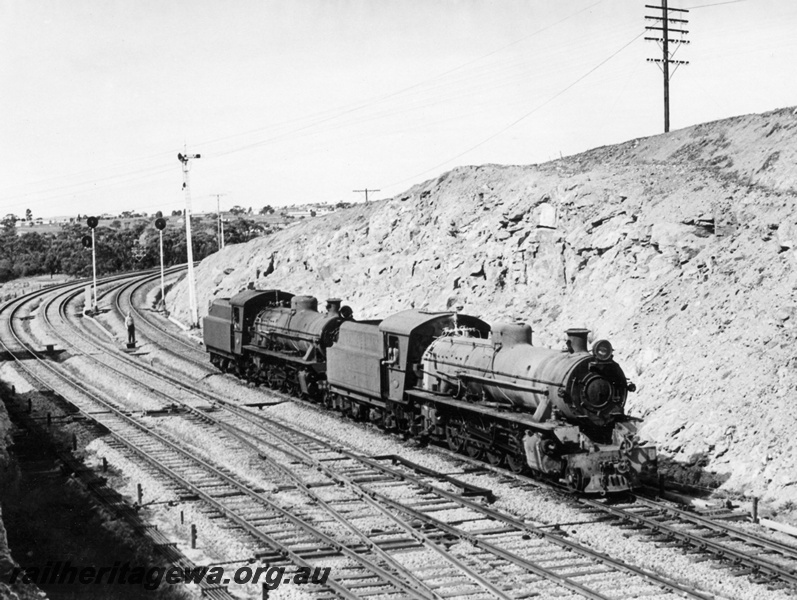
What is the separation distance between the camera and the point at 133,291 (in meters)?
59.3

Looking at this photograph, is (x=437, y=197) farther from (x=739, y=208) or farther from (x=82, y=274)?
(x=82, y=274)

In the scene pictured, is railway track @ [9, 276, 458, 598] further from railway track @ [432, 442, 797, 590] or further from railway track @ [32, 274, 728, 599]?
railway track @ [432, 442, 797, 590]

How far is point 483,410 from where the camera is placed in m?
17.7

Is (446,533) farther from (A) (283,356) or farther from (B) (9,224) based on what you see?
(B) (9,224)

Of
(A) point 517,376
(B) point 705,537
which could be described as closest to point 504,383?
(A) point 517,376

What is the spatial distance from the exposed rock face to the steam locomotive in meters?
2.46

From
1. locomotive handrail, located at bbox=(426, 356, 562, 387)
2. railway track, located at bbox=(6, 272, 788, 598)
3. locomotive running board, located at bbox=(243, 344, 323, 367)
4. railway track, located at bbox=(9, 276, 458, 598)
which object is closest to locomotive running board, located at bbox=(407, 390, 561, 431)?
locomotive handrail, located at bbox=(426, 356, 562, 387)

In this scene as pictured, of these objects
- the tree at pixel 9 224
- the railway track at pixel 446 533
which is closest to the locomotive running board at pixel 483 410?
the railway track at pixel 446 533

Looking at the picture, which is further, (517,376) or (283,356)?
(283,356)

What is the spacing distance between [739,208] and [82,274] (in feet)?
213

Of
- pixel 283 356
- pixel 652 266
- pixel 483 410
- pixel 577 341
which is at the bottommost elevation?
pixel 483 410

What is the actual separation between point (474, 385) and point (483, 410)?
4.00 feet

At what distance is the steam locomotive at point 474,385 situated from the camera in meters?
15.9

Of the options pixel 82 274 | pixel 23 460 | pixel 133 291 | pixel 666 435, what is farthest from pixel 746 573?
pixel 82 274
